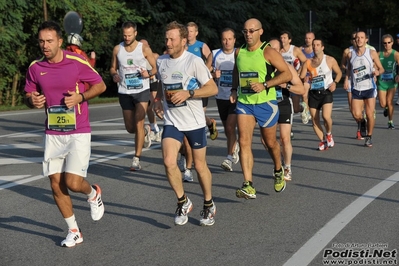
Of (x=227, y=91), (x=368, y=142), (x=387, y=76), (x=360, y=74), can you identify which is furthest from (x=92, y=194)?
(x=387, y=76)

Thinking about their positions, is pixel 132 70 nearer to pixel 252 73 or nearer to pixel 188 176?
pixel 188 176

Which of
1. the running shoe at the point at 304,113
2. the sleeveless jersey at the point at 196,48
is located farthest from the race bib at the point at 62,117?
the running shoe at the point at 304,113

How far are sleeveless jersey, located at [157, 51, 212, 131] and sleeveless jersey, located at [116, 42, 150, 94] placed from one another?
13.0ft

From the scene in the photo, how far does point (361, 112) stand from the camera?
1523 cm

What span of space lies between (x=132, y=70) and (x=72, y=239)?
5.20m

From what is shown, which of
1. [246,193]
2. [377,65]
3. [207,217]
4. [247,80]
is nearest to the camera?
[207,217]

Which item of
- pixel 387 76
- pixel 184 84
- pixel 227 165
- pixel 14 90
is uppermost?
pixel 184 84

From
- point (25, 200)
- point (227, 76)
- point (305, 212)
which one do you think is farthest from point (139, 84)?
point (305, 212)

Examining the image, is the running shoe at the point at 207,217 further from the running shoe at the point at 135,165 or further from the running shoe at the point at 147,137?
the running shoe at the point at 147,137

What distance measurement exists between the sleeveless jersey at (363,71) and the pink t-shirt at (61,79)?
8.35 meters

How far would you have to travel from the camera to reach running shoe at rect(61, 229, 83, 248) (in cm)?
748

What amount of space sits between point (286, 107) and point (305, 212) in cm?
272

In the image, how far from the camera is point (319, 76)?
48.5 feet

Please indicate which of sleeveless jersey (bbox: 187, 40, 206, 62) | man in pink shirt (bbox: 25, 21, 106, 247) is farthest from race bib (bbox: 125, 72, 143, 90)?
man in pink shirt (bbox: 25, 21, 106, 247)
